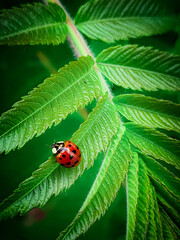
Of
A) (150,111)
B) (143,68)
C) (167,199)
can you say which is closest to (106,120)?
(150,111)

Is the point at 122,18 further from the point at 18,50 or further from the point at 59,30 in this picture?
the point at 18,50

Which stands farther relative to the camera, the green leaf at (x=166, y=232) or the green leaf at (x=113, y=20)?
the green leaf at (x=113, y=20)

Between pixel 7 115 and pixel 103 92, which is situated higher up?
pixel 103 92

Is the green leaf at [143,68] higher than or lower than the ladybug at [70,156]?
higher

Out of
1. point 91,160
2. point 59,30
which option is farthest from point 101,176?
point 59,30

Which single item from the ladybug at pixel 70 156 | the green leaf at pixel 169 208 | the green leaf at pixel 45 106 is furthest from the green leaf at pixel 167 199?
the green leaf at pixel 45 106

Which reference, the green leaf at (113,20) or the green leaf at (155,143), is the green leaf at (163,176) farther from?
the green leaf at (113,20)
